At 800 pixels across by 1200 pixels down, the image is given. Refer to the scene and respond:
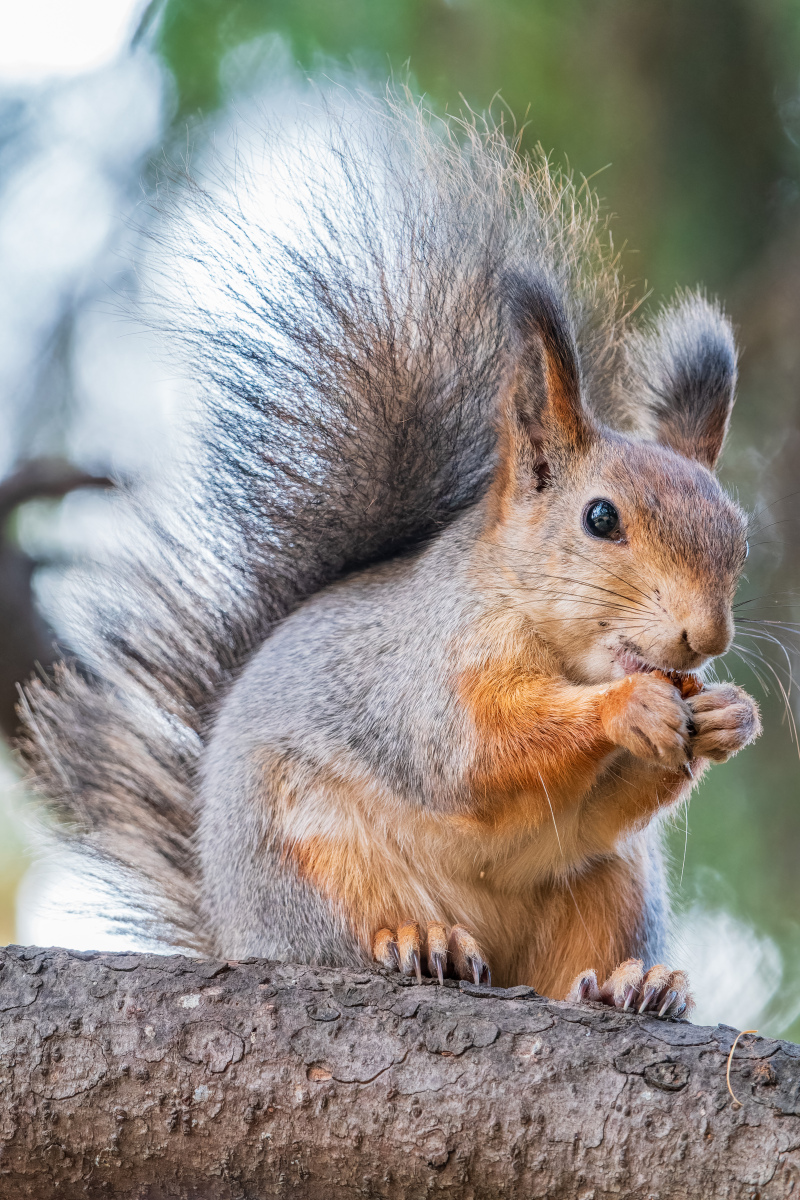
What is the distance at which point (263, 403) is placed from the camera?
2125 millimetres

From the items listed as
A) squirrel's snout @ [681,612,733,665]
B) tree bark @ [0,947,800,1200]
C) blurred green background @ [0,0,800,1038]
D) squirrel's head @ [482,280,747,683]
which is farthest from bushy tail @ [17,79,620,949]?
squirrel's snout @ [681,612,733,665]

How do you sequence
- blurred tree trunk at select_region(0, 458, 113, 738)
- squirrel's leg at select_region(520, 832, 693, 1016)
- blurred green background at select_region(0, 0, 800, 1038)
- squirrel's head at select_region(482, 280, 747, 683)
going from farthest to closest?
blurred green background at select_region(0, 0, 800, 1038) < blurred tree trunk at select_region(0, 458, 113, 738) < squirrel's leg at select_region(520, 832, 693, 1016) < squirrel's head at select_region(482, 280, 747, 683)

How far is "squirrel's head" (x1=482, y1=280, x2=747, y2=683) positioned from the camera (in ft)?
5.08

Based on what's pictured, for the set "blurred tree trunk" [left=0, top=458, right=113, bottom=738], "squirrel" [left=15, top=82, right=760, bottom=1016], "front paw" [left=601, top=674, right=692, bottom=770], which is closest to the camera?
"front paw" [left=601, top=674, right=692, bottom=770]

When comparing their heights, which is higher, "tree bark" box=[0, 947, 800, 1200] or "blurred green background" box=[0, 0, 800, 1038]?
"blurred green background" box=[0, 0, 800, 1038]

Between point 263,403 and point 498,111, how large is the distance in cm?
99

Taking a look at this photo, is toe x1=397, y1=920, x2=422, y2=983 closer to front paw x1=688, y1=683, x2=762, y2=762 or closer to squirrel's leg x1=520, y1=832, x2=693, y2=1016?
squirrel's leg x1=520, y1=832, x2=693, y2=1016

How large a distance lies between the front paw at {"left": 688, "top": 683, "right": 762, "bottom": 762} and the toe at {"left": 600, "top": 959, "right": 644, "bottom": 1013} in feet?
1.23

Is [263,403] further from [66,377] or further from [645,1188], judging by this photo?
[645,1188]

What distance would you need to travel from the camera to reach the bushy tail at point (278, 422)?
2123 millimetres

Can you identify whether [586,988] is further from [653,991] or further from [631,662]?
[631,662]

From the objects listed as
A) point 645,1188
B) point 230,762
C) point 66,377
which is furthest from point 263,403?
point 645,1188

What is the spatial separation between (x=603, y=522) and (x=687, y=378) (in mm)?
569

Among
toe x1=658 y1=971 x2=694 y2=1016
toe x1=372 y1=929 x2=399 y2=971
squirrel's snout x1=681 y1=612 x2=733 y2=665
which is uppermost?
squirrel's snout x1=681 y1=612 x2=733 y2=665
